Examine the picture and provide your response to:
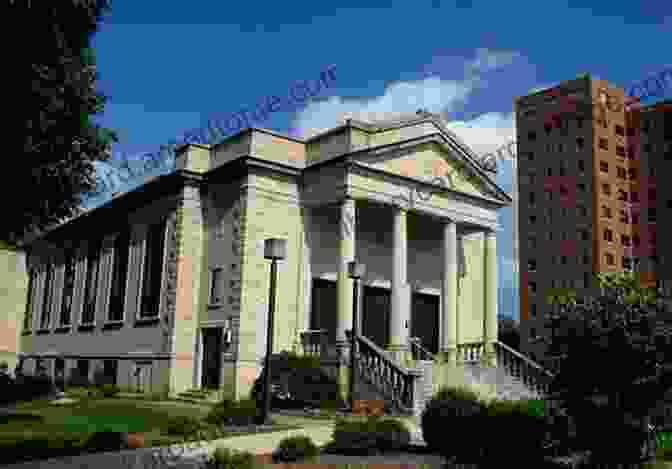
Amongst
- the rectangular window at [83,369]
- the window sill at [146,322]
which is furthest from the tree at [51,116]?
Result: the rectangular window at [83,369]

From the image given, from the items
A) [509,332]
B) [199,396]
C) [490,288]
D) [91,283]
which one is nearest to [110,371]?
[91,283]

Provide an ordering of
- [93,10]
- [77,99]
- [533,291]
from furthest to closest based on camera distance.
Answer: [533,291], [77,99], [93,10]

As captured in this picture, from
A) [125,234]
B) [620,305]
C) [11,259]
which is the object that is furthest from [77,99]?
[11,259]

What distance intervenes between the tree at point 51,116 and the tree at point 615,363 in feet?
39.7

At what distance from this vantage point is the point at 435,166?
3216 centimetres

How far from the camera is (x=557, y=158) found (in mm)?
76875

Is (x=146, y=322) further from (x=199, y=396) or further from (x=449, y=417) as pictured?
(x=449, y=417)

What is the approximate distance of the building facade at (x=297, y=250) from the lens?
2873 cm

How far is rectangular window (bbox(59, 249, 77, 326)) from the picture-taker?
44188 millimetres

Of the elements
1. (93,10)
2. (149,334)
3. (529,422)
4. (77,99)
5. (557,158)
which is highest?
(557,158)

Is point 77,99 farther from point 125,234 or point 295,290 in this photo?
point 125,234

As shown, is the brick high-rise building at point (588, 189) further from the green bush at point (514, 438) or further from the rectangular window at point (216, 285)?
the green bush at point (514, 438)

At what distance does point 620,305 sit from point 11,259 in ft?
169

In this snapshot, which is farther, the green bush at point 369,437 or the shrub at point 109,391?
the shrub at point 109,391
